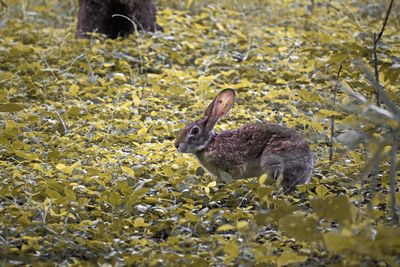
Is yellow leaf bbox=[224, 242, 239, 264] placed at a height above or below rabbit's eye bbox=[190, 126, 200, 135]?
above

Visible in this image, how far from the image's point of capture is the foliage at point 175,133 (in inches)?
169

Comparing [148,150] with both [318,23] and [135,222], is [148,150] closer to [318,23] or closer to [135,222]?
[135,222]

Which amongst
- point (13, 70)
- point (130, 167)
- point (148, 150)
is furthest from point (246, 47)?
point (130, 167)

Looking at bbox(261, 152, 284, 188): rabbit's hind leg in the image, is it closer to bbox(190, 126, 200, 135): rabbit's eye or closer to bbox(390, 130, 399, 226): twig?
bbox(190, 126, 200, 135): rabbit's eye

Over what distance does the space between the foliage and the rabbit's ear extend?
0.36 meters

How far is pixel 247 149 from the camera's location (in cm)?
597

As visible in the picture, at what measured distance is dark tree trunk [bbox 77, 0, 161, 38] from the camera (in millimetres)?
9461

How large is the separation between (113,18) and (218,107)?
3.54 m

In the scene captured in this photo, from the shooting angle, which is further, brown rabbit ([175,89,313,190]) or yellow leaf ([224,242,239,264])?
brown rabbit ([175,89,313,190])

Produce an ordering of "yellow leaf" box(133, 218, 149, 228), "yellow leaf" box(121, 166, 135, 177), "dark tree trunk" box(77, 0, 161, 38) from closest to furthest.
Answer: "yellow leaf" box(133, 218, 149, 228) < "yellow leaf" box(121, 166, 135, 177) < "dark tree trunk" box(77, 0, 161, 38)

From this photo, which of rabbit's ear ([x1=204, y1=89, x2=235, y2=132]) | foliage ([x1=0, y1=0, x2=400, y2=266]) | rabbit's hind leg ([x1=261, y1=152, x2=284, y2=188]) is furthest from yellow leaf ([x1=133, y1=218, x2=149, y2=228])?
rabbit's ear ([x1=204, y1=89, x2=235, y2=132])

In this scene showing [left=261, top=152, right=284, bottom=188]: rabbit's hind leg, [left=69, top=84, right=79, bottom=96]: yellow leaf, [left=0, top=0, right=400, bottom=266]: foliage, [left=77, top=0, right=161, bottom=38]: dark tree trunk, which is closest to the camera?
[left=0, top=0, right=400, bottom=266]: foliage

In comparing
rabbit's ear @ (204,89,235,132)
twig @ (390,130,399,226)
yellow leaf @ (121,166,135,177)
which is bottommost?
yellow leaf @ (121,166,135,177)

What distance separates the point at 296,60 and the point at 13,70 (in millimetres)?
2986
